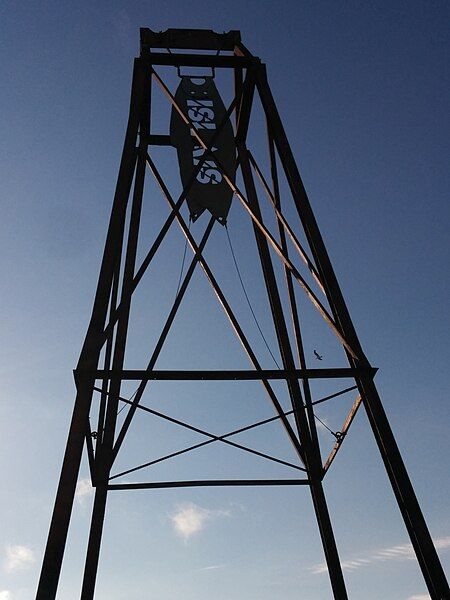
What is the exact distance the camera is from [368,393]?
617 cm

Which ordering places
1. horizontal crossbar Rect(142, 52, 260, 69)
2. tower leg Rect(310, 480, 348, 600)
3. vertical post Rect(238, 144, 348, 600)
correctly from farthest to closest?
horizontal crossbar Rect(142, 52, 260, 69) < vertical post Rect(238, 144, 348, 600) < tower leg Rect(310, 480, 348, 600)

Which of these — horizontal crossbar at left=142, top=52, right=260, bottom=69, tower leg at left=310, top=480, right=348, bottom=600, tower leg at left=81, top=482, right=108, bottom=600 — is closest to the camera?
tower leg at left=81, top=482, right=108, bottom=600

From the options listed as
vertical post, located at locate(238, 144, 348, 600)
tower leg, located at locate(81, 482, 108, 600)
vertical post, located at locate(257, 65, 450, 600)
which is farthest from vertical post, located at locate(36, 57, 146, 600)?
tower leg, located at locate(81, 482, 108, 600)

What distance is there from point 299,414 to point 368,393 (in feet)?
7.18

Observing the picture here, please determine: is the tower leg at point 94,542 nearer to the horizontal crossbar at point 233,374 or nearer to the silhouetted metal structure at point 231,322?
the silhouetted metal structure at point 231,322

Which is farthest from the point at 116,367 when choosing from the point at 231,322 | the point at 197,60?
the point at 197,60

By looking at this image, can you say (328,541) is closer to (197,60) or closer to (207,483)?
(207,483)

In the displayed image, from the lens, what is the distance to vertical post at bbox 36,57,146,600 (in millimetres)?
4684

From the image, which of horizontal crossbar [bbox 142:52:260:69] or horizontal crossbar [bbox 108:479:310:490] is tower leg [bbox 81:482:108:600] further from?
horizontal crossbar [bbox 142:52:260:69]

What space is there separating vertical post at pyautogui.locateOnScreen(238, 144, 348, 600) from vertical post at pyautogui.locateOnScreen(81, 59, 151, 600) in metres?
1.77

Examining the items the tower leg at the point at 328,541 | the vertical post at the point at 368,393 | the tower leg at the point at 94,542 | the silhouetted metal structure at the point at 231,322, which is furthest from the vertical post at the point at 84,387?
the tower leg at the point at 328,541

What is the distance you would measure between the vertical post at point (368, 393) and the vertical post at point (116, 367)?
200 centimetres

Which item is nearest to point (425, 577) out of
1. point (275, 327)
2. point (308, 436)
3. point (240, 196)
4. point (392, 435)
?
point (392, 435)

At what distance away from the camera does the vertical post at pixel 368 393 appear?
Answer: 204 inches
